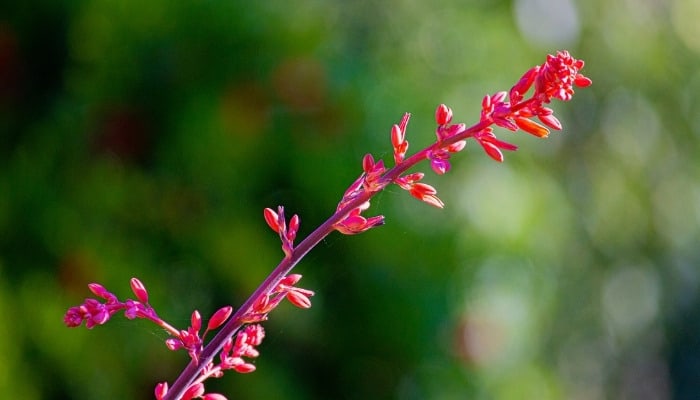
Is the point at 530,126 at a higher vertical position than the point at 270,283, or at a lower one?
higher

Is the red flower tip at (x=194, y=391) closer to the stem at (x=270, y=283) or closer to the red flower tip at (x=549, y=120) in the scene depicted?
the stem at (x=270, y=283)

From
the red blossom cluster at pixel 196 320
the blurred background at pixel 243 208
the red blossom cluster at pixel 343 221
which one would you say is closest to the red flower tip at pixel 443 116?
the red blossom cluster at pixel 343 221

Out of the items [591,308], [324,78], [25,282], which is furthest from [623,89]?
[25,282]

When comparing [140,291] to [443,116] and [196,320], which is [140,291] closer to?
[196,320]

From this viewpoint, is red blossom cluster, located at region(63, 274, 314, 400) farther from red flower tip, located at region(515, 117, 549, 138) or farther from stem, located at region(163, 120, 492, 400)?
red flower tip, located at region(515, 117, 549, 138)

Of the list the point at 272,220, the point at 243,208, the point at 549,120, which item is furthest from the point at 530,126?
the point at 243,208

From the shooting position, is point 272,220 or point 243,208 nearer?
point 272,220

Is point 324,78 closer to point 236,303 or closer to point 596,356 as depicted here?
point 236,303

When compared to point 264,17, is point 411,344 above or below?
below
